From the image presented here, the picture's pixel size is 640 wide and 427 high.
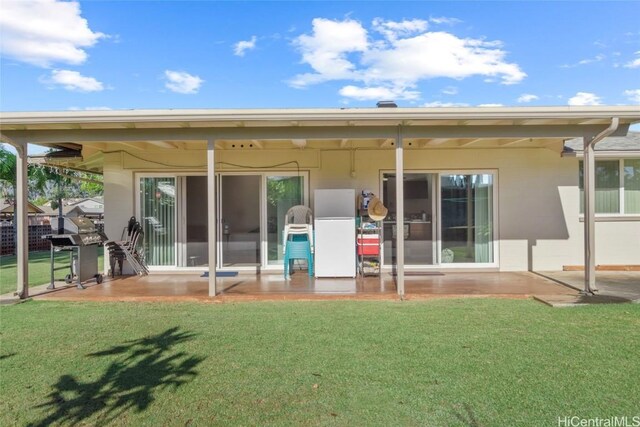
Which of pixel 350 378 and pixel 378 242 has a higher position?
pixel 378 242

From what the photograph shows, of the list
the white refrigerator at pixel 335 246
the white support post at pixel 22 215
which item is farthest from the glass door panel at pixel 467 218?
the white support post at pixel 22 215

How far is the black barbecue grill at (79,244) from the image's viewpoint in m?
6.88

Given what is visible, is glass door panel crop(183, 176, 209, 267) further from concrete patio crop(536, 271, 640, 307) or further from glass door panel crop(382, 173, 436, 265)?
concrete patio crop(536, 271, 640, 307)

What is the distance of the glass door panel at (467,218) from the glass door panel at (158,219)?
5351 mm

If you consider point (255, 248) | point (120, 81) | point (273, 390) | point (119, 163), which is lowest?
point (273, 390)

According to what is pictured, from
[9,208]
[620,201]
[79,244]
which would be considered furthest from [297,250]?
[9,208]

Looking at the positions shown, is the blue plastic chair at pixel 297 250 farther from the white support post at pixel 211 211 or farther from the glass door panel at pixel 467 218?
the glass door panel at pixel 467 218

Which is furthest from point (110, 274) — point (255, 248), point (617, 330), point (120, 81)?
point (120, 81)

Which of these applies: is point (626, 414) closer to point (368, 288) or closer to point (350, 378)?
point (350, 378)

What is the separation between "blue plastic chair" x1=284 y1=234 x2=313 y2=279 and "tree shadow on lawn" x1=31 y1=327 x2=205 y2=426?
3.49 metres

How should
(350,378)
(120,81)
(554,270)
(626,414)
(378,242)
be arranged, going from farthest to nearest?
(120,81) < (554,270) < (378,242) < (350,378) < (626,414)

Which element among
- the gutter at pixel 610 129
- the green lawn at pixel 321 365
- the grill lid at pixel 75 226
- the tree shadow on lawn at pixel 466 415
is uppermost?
the gutter at pixel 610 129

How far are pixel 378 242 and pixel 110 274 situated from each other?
515cm

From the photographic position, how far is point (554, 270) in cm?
830
